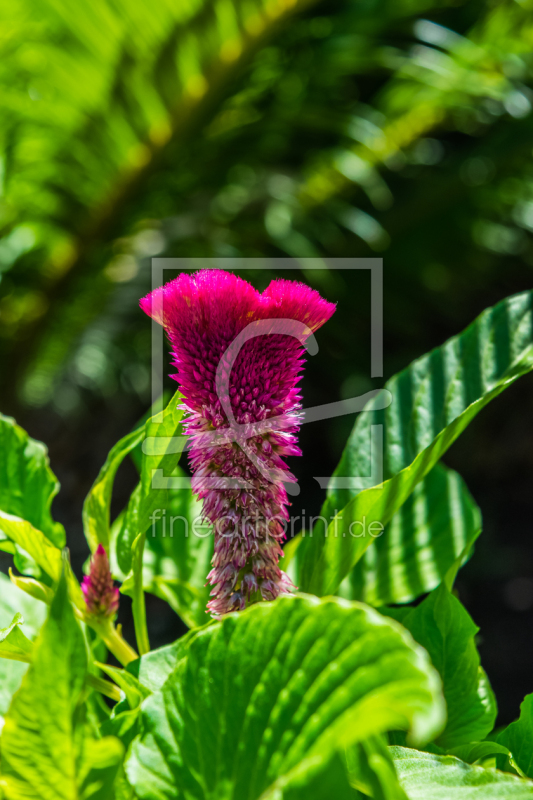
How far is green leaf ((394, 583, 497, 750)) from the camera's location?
35cm

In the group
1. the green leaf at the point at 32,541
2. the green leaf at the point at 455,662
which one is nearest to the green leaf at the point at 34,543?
the green leaf at the point at 32,541

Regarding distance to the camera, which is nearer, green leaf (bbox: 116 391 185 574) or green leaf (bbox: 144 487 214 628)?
green leaf (bbox: 116 391 185 574)

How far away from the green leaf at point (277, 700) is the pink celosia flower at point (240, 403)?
0.08 meters

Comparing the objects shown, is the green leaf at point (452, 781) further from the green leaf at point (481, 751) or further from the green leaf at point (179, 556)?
the green leaf at point (179, 556)

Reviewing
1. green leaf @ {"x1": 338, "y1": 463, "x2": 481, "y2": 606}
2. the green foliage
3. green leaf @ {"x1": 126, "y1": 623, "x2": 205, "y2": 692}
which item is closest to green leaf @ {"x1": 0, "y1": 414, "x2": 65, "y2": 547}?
the green foliage

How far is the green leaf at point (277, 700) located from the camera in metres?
0.17

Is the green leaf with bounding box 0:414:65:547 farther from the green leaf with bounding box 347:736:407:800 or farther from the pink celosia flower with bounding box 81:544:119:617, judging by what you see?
the green leaf with bounding box 347:736:407:800

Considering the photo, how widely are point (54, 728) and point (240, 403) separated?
0.16 meters

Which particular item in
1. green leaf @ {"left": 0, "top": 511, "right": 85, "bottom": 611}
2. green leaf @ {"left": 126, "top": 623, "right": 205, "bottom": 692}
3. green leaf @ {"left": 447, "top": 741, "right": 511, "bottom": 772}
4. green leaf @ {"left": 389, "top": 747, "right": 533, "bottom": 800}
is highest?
green leaf @ {"left": 0, "top": 511, "right": 85, "bottom": 611}

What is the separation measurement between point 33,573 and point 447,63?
4.67 feet

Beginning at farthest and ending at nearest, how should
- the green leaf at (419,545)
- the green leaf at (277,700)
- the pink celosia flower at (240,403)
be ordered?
1. the green leaf at (419,545)
2. the pink celosia flower at (240,403)
3. the green leaf at (277,700)

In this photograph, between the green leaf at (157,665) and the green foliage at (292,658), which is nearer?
the green foliage at (292,658)

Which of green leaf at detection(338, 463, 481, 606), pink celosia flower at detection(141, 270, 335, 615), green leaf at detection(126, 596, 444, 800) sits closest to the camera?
green leaf at detection(126, 596, 444, 800)

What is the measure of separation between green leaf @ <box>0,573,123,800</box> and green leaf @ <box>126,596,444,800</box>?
0.08ft
